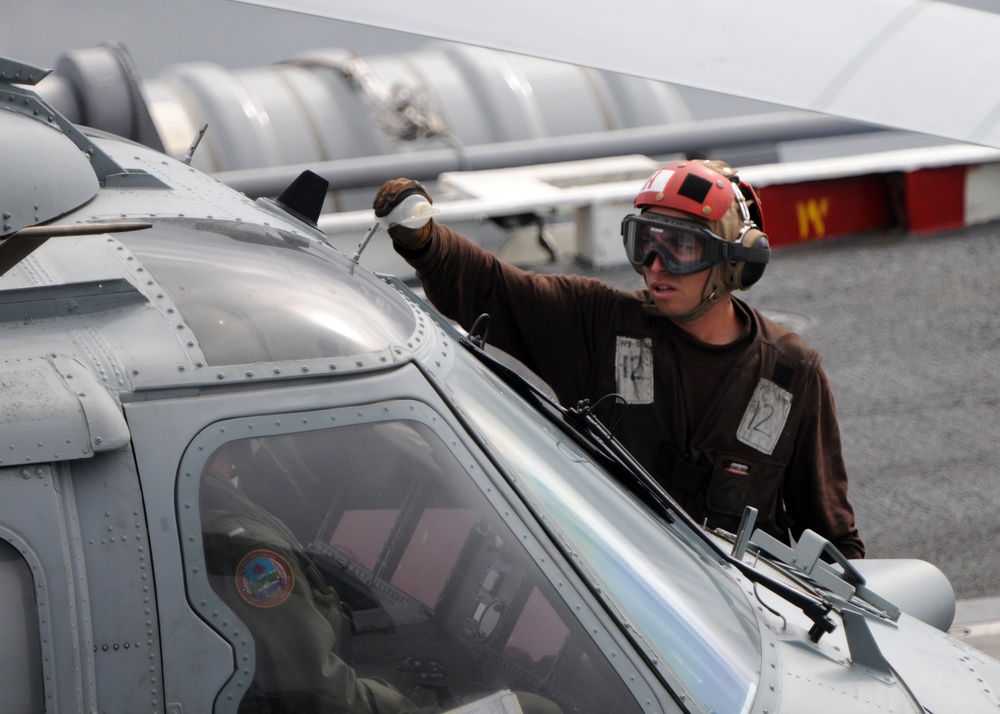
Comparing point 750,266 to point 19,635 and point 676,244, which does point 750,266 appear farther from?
point 19,635

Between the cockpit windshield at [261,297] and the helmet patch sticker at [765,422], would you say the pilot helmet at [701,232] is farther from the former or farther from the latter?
the cockpit windshield at [261,297]

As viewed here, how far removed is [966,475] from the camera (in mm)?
6691

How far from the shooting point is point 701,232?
3.55 meters

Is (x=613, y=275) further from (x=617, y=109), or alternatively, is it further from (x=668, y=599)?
(x=668, y=599)

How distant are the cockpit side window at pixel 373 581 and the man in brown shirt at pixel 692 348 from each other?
4.45ft

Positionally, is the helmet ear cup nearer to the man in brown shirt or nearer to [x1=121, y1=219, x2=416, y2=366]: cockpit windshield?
the man in brown shirt

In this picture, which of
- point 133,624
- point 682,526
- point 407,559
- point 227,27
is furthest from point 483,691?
point 227,27

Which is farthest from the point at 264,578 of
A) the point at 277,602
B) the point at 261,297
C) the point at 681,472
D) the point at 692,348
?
the point at 692,348

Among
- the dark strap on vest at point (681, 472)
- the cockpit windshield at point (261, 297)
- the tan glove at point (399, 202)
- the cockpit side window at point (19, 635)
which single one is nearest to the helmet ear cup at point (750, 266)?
the dark strap on vest at point (681, 472)

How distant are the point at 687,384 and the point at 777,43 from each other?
1357 mm

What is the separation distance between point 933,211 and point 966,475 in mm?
4573

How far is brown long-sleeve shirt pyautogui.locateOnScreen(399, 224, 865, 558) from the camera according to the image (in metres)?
3.70

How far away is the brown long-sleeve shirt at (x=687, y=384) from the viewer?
3.70 metres


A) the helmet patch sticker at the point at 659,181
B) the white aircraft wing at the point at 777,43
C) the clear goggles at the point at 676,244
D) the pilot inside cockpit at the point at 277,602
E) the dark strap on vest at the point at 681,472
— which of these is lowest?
the dark strap on vest at the point at 681,472
